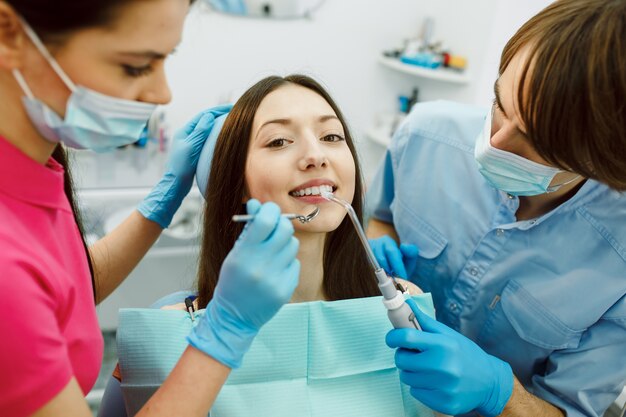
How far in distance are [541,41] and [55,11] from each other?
0.79 meters

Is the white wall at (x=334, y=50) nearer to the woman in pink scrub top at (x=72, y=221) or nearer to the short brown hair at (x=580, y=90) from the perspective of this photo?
the short brown hair at (x=580, y=90)

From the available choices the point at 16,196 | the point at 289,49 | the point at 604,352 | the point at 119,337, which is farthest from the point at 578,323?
the point at 289,49

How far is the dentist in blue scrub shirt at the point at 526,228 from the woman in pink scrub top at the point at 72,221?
385mm

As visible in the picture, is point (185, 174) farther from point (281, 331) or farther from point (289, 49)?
point (289, 49)

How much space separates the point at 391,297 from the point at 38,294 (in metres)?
0.59

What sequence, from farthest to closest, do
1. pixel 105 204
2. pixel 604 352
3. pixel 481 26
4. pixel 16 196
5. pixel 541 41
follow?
pixel 481 26 → pixel 105 204 → pixel 604 352 → pixel 541 41 → pixel 16 196

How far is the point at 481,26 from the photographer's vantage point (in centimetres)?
257

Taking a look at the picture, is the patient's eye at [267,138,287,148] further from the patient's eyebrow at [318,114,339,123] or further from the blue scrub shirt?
the blue scrub shirt

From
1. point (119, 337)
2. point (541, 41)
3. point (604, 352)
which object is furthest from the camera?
point (604, 352)

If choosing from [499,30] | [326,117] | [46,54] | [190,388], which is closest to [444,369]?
[190,388]

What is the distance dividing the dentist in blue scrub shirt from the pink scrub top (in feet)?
1.89

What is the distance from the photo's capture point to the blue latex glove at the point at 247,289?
78 cm

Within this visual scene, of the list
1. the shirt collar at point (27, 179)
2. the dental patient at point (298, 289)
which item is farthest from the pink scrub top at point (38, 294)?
the dental patient at point (298, 289)

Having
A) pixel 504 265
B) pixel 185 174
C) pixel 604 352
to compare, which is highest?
pixel 185 174
